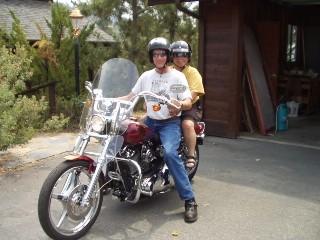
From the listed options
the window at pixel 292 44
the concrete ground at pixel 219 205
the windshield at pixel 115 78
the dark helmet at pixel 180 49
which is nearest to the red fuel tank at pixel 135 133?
the windshield at pixel 115 78

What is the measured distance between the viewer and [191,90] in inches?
185

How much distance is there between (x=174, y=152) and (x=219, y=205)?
0.87m

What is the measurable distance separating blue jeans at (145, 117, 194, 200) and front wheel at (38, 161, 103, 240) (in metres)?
0.72

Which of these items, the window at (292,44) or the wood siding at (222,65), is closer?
the wood siding at (222,65)

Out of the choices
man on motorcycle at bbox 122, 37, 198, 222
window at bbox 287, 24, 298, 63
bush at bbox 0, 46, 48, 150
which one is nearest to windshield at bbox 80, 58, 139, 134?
man on motorcycle at bbox 122, 37, 198, 222

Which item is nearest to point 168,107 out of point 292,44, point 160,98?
Answer: point 160,98

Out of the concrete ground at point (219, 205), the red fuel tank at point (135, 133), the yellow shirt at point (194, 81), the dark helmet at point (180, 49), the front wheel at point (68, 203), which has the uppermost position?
the dark helmet at point (180, 49)

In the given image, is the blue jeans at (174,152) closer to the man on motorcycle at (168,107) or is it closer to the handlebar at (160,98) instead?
the man on motorcycle at (168,107)

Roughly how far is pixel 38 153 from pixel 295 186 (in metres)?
3.82

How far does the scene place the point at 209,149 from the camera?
700 cm

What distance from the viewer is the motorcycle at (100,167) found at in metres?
3.65

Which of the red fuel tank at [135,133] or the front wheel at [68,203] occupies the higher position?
the red fuel tank at [135,133]

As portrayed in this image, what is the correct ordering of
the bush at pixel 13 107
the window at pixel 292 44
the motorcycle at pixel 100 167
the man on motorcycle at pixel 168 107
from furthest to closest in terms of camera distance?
the window at pixel 292 44
the bush at pixel 13 107
the man on motorcycle at pixel 168 107
the motorcycle at pixel 100 167

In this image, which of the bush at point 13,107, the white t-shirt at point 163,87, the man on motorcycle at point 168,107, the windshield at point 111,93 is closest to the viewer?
the windshield at point 111,93
